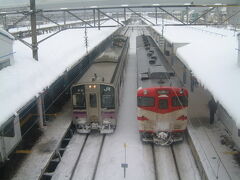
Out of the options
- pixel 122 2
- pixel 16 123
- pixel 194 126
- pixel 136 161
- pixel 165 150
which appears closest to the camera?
pixel 16 123

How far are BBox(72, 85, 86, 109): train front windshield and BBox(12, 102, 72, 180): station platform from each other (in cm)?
121

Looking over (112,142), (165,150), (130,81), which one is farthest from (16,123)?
(130,81)

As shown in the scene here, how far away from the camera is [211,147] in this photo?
393 inches

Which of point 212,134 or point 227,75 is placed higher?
point 227,75

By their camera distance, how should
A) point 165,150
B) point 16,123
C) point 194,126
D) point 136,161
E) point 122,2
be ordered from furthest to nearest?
point 122,2, point 194,126, point 165,150, point 136,161, point 16,123

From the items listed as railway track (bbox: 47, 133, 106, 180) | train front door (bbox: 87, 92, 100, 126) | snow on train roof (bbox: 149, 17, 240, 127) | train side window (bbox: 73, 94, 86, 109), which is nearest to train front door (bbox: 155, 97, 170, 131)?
snow on train roof (bbox: 149, 17, 240, 127)

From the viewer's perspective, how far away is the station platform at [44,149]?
8.66 m

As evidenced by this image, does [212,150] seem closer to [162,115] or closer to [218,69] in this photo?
[162,115]

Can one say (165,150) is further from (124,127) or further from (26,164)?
(26,164)

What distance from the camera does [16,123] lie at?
28.8 feet

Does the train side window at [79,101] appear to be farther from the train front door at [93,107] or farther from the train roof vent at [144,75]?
→ the train roof vent at [144,75]

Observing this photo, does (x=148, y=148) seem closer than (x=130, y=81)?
Yes

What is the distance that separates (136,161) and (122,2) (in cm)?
1240

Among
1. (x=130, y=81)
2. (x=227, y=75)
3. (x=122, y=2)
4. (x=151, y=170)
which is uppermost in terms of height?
(x=122, y=2)
